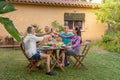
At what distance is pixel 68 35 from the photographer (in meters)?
8.42

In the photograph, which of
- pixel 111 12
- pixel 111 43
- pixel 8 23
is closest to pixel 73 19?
pixel 111 12

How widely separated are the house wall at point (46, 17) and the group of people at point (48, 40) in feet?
24.4

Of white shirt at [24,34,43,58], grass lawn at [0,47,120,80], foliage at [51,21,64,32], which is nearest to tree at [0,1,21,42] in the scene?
grass lawn at [0,47,120,80]

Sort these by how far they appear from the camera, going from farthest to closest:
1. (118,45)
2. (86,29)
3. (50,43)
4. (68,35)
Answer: (86,29)
(118,45)
(68,35)
(50,43)

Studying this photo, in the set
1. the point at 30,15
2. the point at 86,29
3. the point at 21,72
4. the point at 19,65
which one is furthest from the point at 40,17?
the point at 21,72

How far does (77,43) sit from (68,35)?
712 millimetres

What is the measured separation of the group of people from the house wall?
7440mm

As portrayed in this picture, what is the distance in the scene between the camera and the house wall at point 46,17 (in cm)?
1598

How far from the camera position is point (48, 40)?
818cm

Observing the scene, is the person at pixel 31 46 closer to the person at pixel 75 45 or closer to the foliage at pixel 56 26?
the person at pixel 75 45

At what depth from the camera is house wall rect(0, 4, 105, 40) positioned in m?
16.0

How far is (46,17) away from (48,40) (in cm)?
864

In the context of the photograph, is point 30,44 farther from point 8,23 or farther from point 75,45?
point 8,23

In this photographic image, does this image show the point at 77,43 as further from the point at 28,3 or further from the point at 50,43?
the point at 28,3
